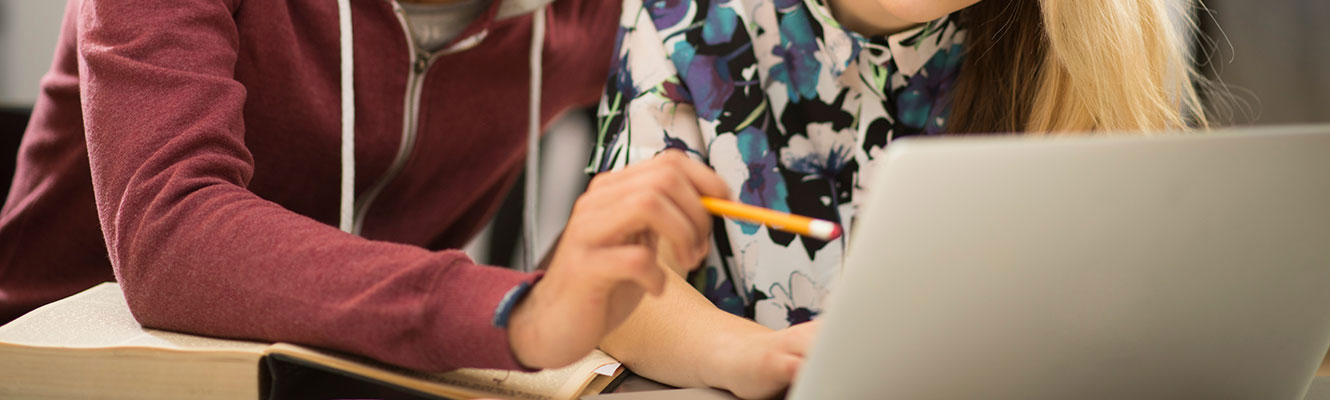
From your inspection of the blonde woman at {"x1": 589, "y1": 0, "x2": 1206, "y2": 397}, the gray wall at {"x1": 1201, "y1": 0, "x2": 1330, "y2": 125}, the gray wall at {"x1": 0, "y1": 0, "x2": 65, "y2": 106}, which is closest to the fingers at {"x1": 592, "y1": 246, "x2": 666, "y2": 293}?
the blonde woman at {"x1": 589, "y1": 0, "x2": 1206, "y2": 397}

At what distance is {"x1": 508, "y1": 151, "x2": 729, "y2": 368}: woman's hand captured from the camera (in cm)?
40

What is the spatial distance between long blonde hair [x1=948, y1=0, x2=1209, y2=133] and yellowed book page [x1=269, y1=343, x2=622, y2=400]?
462 millimetres

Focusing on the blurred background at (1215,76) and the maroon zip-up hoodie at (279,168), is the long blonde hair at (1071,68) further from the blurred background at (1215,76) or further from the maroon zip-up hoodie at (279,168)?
the maroon zip-up hoodie at (279,168)

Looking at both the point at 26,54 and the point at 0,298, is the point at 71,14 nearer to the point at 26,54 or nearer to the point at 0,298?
the point at 0,298

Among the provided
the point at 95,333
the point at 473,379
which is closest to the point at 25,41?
the point at 95,333

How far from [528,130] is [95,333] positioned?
0.47 meters

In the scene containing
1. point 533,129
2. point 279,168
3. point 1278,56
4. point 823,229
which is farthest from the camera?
point 1278,56

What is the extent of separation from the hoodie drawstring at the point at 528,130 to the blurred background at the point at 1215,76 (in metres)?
0.05

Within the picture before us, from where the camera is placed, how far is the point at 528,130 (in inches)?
36.2

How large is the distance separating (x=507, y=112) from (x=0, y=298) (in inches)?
17.4

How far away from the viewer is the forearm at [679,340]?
0.54 metres

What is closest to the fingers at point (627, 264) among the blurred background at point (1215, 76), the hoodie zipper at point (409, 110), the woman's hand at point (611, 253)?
the woman's hand at point (611, 253)

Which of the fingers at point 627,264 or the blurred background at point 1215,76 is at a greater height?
the fingers at point 627,264

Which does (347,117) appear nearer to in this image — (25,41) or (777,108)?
(777,108)
